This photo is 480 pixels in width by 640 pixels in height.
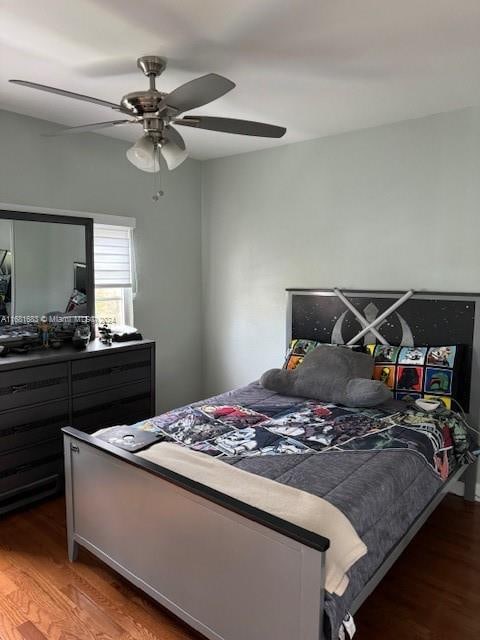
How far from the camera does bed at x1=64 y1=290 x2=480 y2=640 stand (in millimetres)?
1524

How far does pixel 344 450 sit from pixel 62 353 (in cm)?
187

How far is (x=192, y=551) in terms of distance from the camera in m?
1.78

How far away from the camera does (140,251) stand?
398 cm

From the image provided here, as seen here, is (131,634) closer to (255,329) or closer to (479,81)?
(255,329)

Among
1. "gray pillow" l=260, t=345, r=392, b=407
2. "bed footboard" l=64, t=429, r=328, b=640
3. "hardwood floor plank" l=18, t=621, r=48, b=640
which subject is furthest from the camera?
"gray pillow" l=260, t=345, r=392, b=407

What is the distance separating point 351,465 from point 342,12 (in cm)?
190

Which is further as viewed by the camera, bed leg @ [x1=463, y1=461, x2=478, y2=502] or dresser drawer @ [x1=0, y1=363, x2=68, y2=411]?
bed leg @ [x1=463, y1=461, x2=478, y2=502]

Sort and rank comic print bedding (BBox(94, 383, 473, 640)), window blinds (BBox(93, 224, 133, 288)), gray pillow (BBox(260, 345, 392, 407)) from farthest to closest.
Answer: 1. window blinds (BBox(93, 224, 133, 288))
2. gray pillow (BBox(260, 345, 392, 407))
3. comic print bedding (BBox(94, 383, 473, 640))

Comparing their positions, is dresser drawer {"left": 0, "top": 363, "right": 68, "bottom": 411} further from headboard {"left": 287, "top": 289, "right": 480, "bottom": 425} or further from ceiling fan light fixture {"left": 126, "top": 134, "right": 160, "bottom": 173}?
headboard {"left": 287, "top": 289, "right": 480, "bottom": 425}

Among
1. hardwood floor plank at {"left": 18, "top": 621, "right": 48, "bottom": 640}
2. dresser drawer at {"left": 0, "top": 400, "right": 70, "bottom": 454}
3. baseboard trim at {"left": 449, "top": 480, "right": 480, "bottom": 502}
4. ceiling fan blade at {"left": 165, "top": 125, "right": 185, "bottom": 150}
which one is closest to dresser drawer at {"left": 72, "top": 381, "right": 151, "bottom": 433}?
dresser drawer at {"left": 0, "top": 400, "right": 70, "bottom": 454}

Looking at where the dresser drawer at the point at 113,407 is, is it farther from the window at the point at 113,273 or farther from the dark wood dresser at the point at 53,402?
the window at the point at 113,273

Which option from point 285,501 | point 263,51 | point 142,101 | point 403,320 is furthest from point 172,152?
point 403,320

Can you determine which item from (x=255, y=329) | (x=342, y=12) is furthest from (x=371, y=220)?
(x=342, y=12)

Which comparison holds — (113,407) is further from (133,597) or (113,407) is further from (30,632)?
(30,632)
